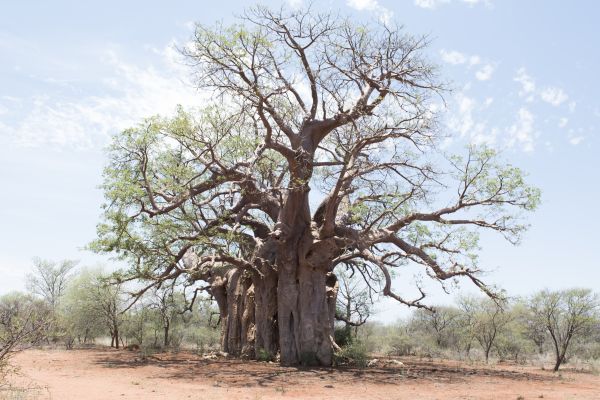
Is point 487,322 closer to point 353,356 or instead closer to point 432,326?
point 432,326

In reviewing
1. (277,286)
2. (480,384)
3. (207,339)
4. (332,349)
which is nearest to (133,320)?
(207,339)

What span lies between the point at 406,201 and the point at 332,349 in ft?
14.6

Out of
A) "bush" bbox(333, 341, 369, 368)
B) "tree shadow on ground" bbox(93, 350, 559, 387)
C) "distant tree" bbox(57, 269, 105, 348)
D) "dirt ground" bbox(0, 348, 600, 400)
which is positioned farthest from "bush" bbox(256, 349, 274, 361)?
"distant tree" bbox(57, 269, 105, 348)

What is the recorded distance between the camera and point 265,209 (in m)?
15.0

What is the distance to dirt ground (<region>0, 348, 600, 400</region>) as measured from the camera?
8.21 m

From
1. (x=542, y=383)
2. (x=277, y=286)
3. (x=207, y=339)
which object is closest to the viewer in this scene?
(x=542, y=383)

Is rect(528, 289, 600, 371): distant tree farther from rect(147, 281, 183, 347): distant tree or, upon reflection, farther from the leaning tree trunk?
rect(147, 281, 183, 347): distant tree

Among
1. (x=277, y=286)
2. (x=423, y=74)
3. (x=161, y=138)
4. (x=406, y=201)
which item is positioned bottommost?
(x=277, y=286)

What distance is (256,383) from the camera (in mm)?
9422

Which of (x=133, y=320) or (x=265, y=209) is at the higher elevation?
(x=265, y=209)

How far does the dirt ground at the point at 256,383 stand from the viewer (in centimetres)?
821

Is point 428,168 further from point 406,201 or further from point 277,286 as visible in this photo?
point 277,286

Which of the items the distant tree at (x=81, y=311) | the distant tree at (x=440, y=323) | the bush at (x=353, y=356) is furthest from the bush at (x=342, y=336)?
the distant tree at (x=81, y=311)

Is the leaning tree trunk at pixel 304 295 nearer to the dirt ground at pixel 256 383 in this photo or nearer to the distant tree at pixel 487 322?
the dirt ground at pixel 256 383
